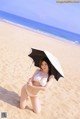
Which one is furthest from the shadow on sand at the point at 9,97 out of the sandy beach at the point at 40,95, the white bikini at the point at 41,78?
the white bikini at the point at 41,78

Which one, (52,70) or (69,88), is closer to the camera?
(52,70)

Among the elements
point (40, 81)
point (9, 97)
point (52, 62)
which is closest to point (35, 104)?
point (40, 81)

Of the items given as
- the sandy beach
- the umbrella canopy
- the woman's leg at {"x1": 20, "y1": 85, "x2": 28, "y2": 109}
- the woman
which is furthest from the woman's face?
the sandy beach

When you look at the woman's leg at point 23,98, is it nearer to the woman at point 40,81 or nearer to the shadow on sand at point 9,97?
the woman at point 40,81

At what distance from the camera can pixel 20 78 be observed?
330 inches

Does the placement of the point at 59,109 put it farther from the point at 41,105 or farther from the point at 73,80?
the point at 73,80

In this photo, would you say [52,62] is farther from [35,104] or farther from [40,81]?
[35,104]

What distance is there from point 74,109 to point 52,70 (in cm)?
162

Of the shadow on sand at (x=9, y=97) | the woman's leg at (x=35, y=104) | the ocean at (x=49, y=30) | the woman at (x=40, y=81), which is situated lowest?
the ocean at (x=49, y=30)

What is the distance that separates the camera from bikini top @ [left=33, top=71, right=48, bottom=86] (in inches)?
223

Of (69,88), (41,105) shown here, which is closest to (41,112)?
(41,105)

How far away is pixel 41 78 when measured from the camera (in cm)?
575

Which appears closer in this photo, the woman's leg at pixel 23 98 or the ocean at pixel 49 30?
the woman's leg at pixel 23 98

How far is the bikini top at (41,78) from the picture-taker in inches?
223
